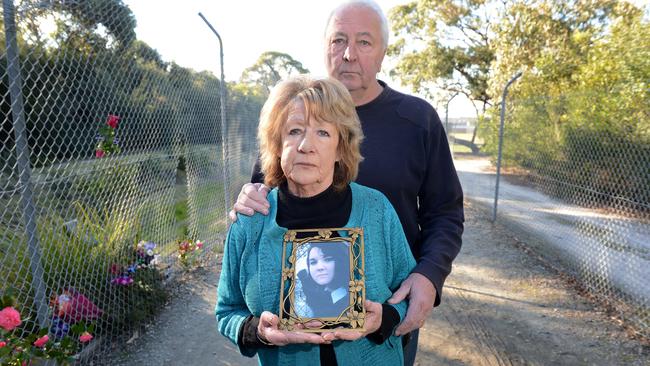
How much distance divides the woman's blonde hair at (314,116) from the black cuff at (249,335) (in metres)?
0.50

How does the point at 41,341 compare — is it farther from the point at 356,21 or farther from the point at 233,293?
the point at 356,21

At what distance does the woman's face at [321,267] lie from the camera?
133 cm

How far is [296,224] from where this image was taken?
146 cm

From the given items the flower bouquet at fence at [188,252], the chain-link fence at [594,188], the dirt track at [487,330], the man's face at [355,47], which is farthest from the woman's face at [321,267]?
the flower bouquet at fence at [188,252]

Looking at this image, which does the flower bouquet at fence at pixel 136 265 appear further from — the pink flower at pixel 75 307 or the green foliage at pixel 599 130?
the green foliage at pixel 599 130

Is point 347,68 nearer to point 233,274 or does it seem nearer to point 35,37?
point 233,274

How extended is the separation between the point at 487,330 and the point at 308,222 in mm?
3143

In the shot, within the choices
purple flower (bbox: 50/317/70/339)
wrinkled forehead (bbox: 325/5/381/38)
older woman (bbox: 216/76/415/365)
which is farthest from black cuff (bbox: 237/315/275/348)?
purple flower (bbox: 50/317/70/339)

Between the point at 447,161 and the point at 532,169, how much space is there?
594 cm

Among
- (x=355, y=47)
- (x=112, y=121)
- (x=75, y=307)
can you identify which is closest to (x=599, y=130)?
(x=355, y=47)

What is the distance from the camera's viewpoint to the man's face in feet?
6.06

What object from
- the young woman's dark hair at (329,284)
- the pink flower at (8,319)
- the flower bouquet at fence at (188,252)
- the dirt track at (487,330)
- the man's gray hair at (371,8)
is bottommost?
the dirt track at (487,330)

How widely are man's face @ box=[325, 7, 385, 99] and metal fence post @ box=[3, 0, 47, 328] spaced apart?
1945 millimetres

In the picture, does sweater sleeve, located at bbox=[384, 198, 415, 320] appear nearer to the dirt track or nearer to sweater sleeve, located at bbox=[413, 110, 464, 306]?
sweater sleeve, located at bbox=[413, 110, 464, 306]
